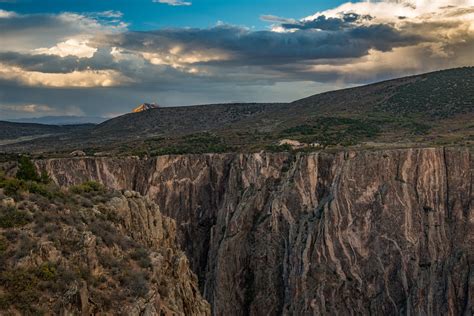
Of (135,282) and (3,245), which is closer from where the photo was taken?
(3,245)

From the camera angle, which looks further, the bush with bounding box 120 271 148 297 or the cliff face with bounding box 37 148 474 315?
the cliff face with bounding box 37 148 474 315

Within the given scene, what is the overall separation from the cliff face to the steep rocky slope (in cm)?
3492

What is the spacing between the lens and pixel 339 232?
6412 cm

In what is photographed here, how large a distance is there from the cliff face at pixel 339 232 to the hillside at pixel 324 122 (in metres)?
10.6

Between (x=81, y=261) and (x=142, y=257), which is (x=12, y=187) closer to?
(x=81, y=261)

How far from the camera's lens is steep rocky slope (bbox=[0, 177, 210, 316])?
20.7 metres

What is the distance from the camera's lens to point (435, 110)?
11438 centimetres

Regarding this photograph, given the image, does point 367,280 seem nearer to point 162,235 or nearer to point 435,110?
point 162,235

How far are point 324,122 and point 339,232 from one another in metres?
51.3

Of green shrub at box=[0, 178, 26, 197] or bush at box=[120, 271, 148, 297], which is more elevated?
green shrub at box=[0, 178, 26, 197]

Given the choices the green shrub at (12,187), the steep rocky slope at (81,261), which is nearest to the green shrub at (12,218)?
the steep rocky slope at (81,261)

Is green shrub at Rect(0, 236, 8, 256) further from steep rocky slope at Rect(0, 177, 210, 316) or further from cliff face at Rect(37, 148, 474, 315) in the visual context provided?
cliff face at Rect(37, 148, 474, 315)

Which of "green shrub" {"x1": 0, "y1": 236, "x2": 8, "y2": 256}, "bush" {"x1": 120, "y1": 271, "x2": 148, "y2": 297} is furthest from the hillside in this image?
"green shrub" {"x1": 0, "y1": 236, "x2": 8, "y2": 256}

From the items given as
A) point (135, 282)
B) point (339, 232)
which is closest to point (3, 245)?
point (135, 282)
